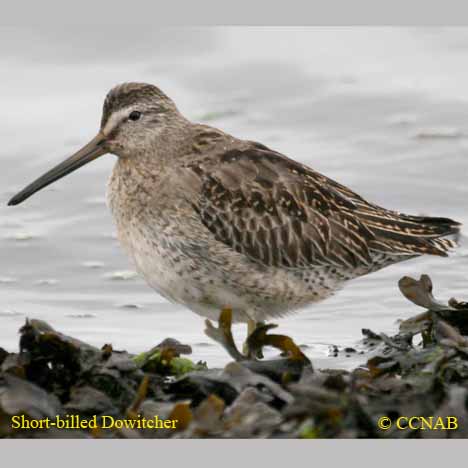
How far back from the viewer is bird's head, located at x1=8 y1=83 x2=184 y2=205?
242 inches

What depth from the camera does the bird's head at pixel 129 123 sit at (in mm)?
6156

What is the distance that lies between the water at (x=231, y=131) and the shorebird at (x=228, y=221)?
0.55 metres

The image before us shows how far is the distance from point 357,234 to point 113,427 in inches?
89.1

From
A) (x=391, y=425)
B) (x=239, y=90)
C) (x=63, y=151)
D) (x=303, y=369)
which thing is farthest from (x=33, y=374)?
(x=239, y=90)

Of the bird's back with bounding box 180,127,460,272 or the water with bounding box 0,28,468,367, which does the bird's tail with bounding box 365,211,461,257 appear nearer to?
the bird's back with bounding box 180,127,460,272

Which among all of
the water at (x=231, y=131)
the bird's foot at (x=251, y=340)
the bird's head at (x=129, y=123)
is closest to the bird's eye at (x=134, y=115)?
the bird's head at (x=129, y=123)

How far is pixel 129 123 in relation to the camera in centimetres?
621

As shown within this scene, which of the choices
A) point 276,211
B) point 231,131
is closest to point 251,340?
point 276,211

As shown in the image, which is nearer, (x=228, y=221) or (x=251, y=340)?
(x=251, y=340)

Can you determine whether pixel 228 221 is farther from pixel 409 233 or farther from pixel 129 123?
pixel 409 233

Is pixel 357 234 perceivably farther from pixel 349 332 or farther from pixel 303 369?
pixel 303 369

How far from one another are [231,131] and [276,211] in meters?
3.48

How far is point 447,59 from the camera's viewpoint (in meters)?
10.6

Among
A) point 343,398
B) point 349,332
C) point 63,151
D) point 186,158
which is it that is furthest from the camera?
point 63,151
